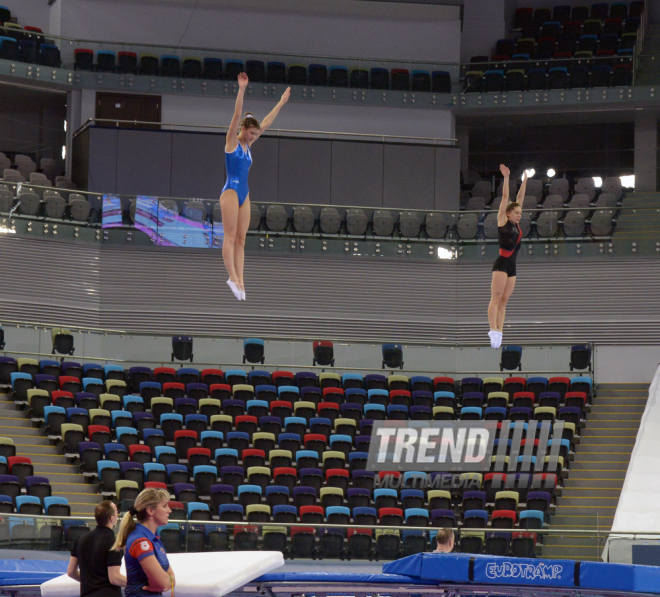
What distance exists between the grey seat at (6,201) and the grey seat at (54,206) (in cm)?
78

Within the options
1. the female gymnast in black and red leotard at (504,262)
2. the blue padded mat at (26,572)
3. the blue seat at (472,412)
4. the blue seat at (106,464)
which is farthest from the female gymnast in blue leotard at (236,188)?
the blue seat at (472,412)

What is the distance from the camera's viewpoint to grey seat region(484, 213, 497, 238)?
75.6 ft

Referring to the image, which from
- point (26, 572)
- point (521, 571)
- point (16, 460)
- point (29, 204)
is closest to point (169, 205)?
point (29, 204)

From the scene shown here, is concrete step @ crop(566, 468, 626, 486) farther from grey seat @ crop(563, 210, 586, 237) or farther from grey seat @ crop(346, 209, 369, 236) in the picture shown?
grey seat @ crop(346, 209, 369, 236)

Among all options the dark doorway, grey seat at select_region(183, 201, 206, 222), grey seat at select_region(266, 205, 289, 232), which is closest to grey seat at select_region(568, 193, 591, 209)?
grey seat at select_region(266, 205, 289, 232)

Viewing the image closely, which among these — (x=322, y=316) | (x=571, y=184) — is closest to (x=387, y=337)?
(x=322, y=316)

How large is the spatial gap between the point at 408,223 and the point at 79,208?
24.8 feet

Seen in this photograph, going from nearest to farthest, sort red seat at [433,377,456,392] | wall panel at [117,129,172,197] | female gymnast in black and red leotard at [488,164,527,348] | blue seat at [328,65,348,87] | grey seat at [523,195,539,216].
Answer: female gymnast in black and red leotard at [488,164,527,348]
red seat at [433,377,456,392]
wall panel at [117,129,172,197]
grey seat at [523,195,539,216]
blue seat at [328,65,348,87]

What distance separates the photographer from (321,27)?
27.3 meters

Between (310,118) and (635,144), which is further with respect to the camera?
(635,144)

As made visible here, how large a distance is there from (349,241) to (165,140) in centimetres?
507

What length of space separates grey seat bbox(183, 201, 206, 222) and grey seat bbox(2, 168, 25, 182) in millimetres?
4069

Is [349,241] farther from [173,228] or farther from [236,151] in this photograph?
[236,151]

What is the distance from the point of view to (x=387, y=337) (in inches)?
923
